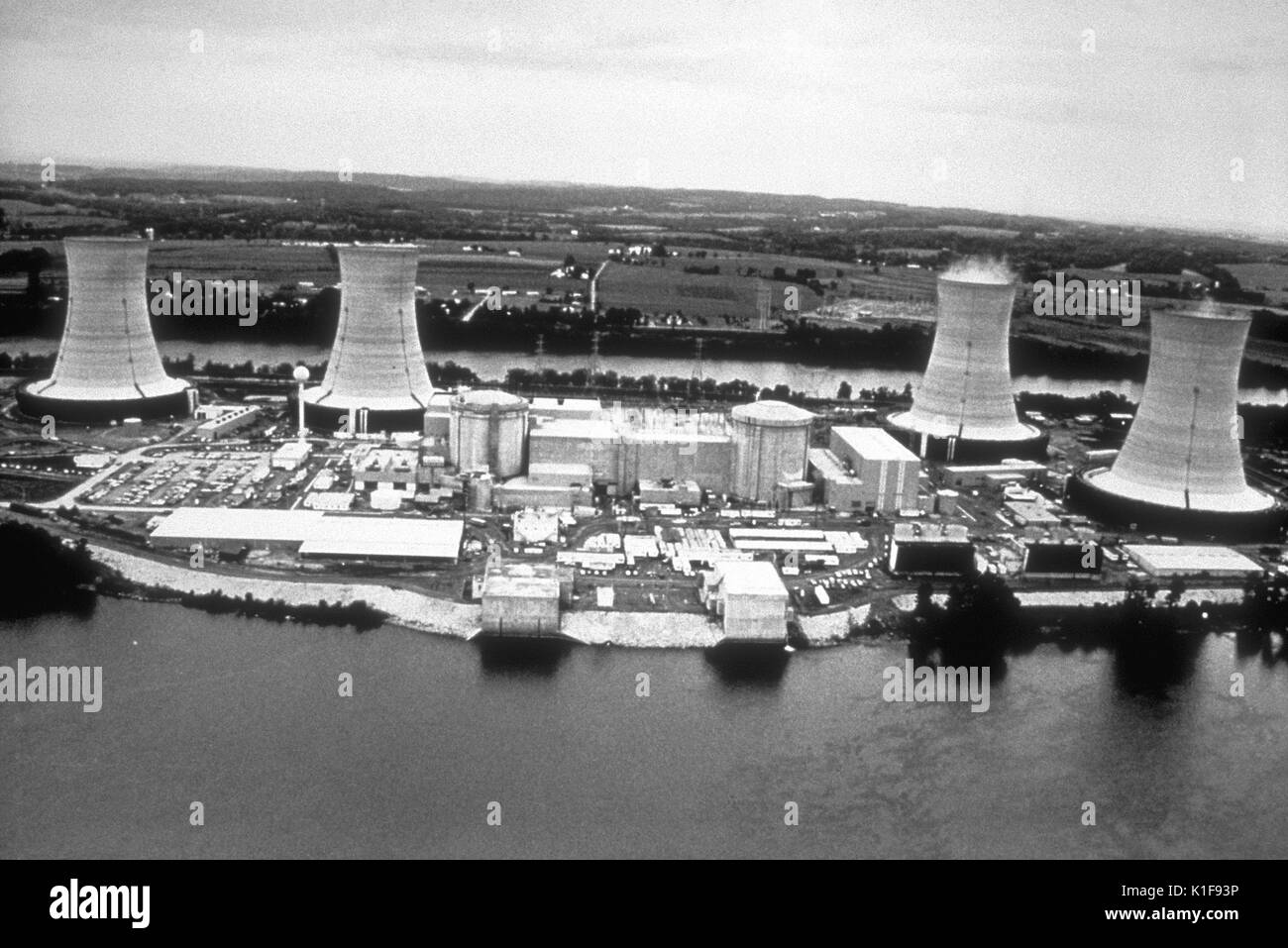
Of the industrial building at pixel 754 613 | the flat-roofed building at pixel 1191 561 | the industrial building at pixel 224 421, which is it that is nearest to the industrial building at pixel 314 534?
the industrial building at pixel 754 613

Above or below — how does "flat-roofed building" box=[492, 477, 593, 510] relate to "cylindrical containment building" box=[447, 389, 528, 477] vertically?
below

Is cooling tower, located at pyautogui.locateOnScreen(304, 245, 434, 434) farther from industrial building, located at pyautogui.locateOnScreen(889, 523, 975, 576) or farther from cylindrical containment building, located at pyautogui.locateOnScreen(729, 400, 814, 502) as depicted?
industrial building, located at pyautogui.locateOnScreen(889, 523, 975, 576)

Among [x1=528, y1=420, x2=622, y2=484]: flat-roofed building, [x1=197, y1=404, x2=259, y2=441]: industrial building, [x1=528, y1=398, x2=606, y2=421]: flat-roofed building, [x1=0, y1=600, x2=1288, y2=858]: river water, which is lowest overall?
[x1=0, y1=600, x2=1288, y2=858]: river water

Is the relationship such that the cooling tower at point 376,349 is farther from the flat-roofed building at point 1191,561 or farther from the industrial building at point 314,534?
the flat-roofed building at point 1191,561

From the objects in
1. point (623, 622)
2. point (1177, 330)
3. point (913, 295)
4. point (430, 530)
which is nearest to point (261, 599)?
point (430, 530)

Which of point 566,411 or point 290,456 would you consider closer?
point 290,456

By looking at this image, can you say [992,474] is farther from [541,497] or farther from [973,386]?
[541,497]

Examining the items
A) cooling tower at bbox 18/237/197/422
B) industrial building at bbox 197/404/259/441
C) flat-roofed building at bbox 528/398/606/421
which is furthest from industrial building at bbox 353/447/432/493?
cooling tower at bbox 18/237/197/422

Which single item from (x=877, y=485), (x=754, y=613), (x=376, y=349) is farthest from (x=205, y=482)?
(x=877, y=485)
